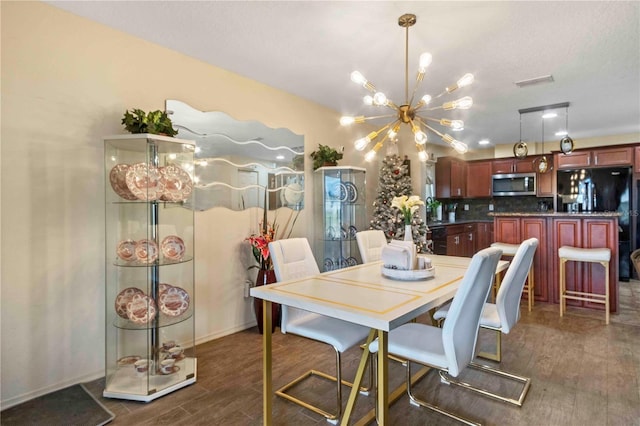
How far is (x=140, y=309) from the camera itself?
2338mm

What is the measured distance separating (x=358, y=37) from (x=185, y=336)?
2.60m

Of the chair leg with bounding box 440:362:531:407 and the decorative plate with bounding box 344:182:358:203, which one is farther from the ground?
the decorative plate with bounding box 344:182:358:203

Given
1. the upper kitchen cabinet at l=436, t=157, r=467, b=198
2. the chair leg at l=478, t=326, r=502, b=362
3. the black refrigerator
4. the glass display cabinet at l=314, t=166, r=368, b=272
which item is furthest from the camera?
the upper kitchen cabinet at l=436, t=157, r=467, b=198

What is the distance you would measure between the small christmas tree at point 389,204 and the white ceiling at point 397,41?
116 cm

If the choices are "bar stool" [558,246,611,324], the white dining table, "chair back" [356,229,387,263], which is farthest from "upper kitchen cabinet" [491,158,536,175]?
the white dining table

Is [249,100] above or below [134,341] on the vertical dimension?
above

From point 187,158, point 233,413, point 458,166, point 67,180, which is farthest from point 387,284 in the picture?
point 458,166

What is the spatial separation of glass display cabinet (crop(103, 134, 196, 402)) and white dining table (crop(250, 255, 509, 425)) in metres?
0.89

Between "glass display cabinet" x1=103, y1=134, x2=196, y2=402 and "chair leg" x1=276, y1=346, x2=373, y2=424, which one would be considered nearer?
"chair leg" x1=276, y1=346, x2=373, y2=424

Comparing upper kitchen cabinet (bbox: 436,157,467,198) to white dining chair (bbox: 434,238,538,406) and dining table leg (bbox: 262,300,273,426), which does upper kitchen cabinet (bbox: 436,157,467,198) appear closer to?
white dining chair (bbox: 434,238,538,406)

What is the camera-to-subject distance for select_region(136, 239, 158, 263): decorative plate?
93.0 inches

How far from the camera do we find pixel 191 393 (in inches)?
89.4

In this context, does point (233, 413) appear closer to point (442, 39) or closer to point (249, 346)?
point (249, 346)

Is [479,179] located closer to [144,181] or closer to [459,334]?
[459,334]
